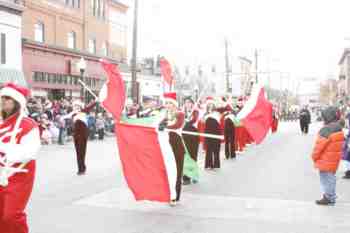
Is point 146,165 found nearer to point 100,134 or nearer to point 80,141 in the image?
point 80,141

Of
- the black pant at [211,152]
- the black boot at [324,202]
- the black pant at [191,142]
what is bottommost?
the black boot at [324,202]

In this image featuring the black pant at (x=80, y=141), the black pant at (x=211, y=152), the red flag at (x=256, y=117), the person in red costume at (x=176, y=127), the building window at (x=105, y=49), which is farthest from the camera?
the building window at (x=105, y=49)

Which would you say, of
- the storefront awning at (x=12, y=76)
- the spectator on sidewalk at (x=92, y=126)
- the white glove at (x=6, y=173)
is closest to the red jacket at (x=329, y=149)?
the white glove at (x=6, y=173)

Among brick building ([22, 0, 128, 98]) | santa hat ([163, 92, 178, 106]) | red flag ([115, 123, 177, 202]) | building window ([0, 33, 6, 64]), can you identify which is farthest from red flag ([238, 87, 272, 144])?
brick building ([22, 0, 128, 98])

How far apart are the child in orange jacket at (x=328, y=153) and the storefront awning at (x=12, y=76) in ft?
66.7

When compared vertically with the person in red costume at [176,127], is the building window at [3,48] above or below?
above

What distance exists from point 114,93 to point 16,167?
13.3ft

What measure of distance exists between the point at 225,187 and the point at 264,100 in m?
2.02

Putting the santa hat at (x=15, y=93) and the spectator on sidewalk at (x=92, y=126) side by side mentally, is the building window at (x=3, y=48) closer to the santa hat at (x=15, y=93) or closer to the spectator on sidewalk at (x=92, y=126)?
the spectator on sidewalk at (x=92, y=126)

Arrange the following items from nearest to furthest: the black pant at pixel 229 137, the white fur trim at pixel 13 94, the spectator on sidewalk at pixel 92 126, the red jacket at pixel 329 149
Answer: the white fur trim at pixel 13 94
the red jacket at pixel 329 149
the black pant at pixel 229 137
the spectator on sidewalk at pixel 92 126

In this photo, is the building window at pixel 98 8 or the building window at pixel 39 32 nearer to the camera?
the building window at pixel 39 32

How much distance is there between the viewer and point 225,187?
34.9ft

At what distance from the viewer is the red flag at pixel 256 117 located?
1071 cm

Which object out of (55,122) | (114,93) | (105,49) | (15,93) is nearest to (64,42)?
(105,49)
